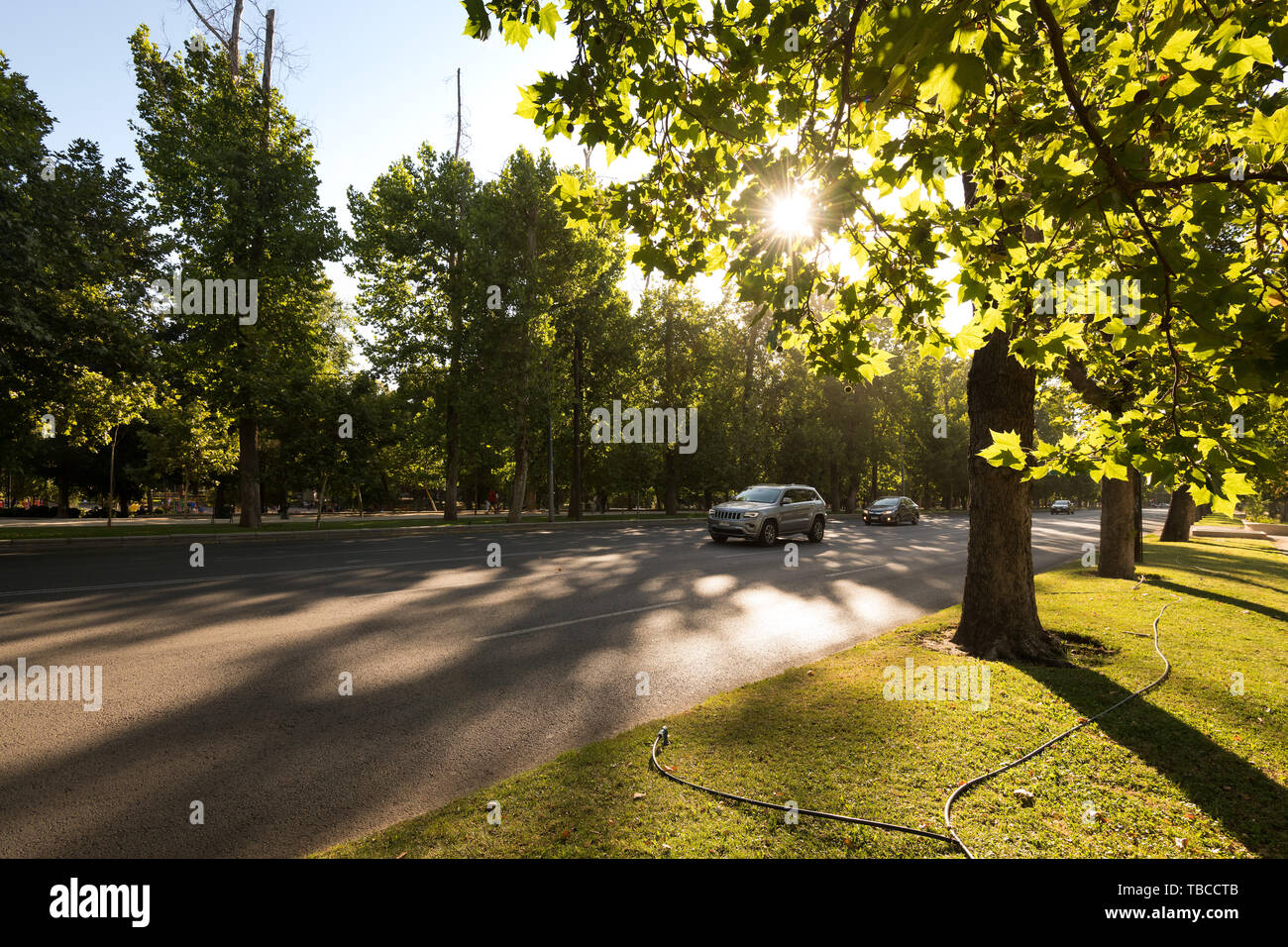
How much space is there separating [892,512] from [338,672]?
101 feet

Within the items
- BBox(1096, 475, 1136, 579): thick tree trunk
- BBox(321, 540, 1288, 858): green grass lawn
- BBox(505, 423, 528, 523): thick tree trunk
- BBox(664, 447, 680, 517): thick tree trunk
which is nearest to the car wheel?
BBox(1096, 475, 1136, 579): thick tree trunk

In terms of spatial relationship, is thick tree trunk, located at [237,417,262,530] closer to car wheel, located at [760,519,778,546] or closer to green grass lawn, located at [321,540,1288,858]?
car wheel, located at [760,519,778,546]

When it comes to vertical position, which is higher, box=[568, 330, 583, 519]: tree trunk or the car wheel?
box=[568, 330, 583, 519]: tree trunk

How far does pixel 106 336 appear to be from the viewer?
16062mm

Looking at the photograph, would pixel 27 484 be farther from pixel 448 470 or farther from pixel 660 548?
pixel 660 548

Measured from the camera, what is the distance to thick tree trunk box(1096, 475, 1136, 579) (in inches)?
464

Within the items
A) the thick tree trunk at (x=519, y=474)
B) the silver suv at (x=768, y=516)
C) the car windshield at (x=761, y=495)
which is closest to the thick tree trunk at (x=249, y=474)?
the thick tree trunk at (x=519, y=474)

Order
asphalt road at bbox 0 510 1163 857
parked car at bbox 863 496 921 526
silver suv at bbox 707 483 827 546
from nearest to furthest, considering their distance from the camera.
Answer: asphalt road at bbox 0 510 1163 857 < silver suv at bbox 707 483 827 546 < parked car at bbox 863 496 921 526

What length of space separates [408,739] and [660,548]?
1313 centimetres

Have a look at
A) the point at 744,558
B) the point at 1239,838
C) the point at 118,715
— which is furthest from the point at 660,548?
the point at 1239,838

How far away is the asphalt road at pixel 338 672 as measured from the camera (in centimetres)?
343

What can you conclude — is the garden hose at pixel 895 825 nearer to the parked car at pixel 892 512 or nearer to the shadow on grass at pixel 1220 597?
the shadow on grass at pixel 1220 597

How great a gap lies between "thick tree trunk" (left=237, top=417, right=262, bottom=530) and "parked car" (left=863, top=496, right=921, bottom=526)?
28993 millimetres

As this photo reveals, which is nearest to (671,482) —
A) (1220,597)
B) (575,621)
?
(1220,597)
